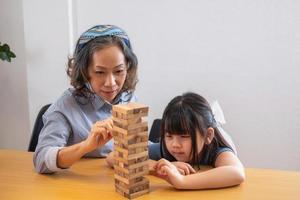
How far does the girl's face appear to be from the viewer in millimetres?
1317

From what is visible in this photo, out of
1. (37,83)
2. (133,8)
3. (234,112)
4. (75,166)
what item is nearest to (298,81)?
(234,112)

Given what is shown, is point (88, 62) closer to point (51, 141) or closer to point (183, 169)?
point (51, 141)

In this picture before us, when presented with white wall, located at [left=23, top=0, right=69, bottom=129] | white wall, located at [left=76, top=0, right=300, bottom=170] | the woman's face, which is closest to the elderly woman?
the woman's face

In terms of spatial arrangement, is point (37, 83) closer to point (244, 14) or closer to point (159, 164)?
point (244, 14)

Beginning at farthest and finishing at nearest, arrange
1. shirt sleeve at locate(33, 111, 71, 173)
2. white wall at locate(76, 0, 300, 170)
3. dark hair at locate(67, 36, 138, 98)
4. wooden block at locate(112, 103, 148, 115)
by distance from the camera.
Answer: white wall at locate(76, 0, 300, 170)
dark hair at locate(67, 36, 138, 98)
shirt sleeve at locate(33, 111, 71, 173)
wooden block at locate(112, 103, 148, 115)

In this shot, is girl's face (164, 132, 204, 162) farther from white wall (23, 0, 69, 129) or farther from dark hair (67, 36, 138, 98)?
white wall (23, 0, 69, 129)

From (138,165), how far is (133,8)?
5.40 feet

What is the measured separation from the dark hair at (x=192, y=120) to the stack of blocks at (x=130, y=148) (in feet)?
0.76

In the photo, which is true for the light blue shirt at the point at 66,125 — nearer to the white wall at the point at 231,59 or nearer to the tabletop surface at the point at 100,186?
the tabletop surface at the point at 100,186

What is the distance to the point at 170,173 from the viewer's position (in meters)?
1.15

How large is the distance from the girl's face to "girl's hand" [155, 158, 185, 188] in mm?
125

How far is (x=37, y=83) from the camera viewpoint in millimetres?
2682

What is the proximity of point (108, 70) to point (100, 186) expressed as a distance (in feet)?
1.40

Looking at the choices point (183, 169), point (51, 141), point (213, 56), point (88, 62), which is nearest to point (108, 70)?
point (88, 62)
